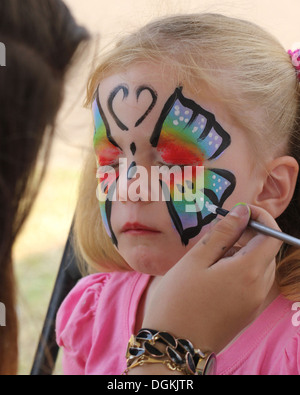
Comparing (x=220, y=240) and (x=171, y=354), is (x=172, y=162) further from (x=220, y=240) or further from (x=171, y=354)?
(x=171, y=354)

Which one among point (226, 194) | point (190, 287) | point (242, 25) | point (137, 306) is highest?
point (242, 25)

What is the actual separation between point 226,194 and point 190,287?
0.24 m

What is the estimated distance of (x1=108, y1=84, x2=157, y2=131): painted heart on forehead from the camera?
103cm

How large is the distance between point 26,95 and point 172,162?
36 centimetres

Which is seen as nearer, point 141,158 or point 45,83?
point 45,83

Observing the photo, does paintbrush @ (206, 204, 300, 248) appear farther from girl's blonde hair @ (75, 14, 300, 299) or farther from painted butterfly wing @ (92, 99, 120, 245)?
painted butterfly wing @ (92, 99, 120, 245)

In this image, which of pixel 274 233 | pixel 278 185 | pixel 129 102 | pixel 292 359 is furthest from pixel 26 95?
pixel 292 359

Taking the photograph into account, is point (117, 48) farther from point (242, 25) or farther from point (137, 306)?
point (137, 306)

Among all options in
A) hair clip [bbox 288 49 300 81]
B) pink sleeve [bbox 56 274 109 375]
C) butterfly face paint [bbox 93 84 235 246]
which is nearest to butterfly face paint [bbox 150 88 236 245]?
butterfly face paint [bbox 93 84 235 246]

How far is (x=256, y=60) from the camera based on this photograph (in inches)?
42.3

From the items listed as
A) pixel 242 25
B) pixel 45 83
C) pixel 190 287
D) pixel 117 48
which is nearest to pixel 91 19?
pixel 117 48

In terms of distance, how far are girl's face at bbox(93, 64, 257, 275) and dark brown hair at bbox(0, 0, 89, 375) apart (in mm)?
263

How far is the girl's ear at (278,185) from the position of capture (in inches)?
42.1

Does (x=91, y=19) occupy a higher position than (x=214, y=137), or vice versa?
(x=91, y=19)
